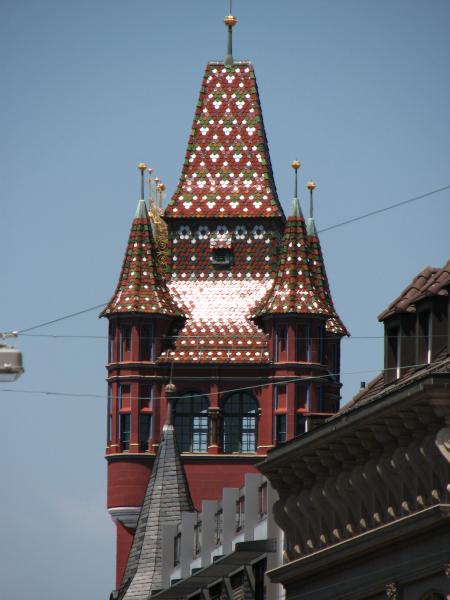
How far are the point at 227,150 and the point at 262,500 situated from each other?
54921 mm

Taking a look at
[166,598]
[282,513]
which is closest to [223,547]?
[166,598]

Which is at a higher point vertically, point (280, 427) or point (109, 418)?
point (109, 418)

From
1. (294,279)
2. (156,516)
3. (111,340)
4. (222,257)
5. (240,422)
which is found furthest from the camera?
(222,257)

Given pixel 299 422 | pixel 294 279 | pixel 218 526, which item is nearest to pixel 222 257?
pixel 294 279

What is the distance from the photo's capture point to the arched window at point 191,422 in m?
146

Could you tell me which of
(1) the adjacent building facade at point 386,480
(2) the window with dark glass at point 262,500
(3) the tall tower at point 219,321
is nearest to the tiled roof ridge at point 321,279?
(3) the tall tower at point 219,321

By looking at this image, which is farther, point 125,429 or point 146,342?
point 146,342

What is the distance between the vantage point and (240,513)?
328ft

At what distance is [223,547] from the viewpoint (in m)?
101

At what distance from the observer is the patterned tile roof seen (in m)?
147

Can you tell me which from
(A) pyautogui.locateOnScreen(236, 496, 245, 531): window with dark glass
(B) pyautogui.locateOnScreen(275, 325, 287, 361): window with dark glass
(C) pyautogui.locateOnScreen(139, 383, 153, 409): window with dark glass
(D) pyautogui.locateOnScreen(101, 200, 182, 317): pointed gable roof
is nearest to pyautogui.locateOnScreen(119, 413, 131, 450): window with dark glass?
(C) pyautogui.locateOnScreen(139, 383, 153, 409): window with dark glass

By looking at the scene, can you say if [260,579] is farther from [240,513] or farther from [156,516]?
[156,516]

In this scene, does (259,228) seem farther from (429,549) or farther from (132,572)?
(429,549)

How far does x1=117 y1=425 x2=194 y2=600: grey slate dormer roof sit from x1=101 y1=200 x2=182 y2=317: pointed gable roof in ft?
37.2
